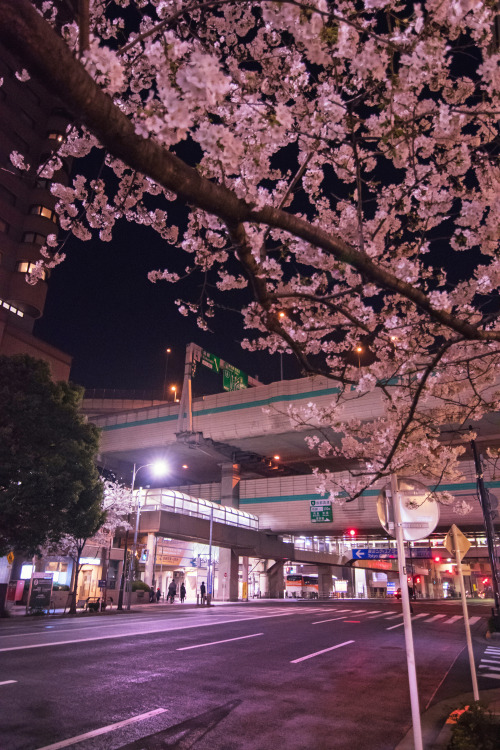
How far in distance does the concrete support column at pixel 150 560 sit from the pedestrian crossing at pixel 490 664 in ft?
91.3

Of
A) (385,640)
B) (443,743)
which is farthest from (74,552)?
(443,743)

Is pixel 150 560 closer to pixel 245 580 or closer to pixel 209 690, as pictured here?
pixel 245 580

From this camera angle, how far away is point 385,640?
1488 centimetres

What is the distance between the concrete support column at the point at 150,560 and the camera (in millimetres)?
36869

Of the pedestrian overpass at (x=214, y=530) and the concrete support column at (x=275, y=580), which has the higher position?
the pedestrian overpass at (x=214, y=530)

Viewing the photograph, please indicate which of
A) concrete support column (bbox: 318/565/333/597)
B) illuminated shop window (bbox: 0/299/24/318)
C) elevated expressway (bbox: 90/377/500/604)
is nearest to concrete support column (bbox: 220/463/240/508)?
elevated expressway (bbox: 90/377/500/604)

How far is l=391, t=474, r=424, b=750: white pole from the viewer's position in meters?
4.37

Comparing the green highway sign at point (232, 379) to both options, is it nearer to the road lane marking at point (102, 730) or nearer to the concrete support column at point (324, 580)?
the road lane marking at point (102, 730)

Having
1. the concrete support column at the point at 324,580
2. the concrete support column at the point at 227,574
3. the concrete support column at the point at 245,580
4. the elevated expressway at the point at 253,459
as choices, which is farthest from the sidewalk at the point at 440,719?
the concrete support column at the point at 324,580

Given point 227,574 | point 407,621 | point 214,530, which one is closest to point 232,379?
point 214,530

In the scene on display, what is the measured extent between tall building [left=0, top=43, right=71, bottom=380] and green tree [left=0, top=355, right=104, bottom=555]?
2260 centimetres

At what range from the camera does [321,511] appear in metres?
42.1

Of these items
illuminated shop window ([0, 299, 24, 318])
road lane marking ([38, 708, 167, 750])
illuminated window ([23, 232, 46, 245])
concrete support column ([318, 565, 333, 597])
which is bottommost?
concrete support column ([318, 565, 333, 597])

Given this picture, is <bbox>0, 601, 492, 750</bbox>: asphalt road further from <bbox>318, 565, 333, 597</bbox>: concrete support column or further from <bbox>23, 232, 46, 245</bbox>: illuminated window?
<bbox>318, 565, 333, 597</bbox>: concrete support column
